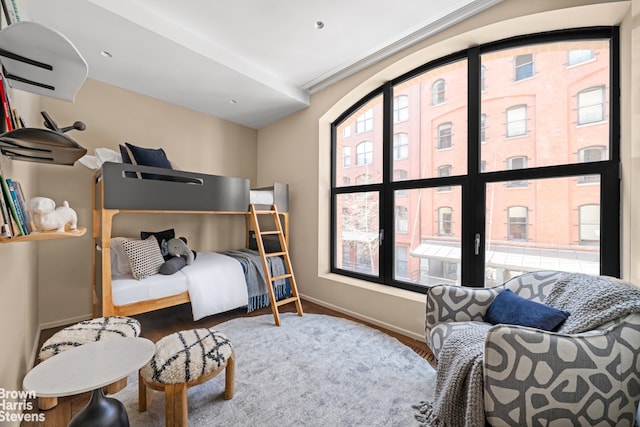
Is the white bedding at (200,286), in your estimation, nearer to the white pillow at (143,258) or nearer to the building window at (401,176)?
the white pillow at (143,258)

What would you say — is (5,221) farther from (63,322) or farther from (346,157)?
(346,157)

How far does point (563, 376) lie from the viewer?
3.19ft

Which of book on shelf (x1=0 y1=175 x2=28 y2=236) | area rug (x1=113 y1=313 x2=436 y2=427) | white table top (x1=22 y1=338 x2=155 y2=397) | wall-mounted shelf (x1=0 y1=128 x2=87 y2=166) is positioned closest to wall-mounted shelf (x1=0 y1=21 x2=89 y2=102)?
wall-mounted shelf (x1=0 y1=128 x2=87 y2=166)

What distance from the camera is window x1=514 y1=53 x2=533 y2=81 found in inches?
80.2

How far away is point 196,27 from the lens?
7.20 ft

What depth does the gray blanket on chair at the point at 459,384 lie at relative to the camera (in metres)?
1.10

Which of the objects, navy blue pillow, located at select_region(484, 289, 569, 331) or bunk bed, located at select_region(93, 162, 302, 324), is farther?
bunk bed, located at select_region(93, 162, 302, 324)

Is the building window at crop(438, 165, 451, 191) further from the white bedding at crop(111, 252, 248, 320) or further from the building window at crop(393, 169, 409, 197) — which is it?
the white bedding at crop(111, 252, 248, 320)

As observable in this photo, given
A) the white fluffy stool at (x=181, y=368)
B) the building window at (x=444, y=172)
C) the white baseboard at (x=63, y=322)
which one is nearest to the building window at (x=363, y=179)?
the building window at (x=444, y=172)

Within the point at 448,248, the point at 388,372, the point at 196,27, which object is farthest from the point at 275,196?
the point at 388,372

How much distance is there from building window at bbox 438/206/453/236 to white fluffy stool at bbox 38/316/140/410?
2560 millimetres

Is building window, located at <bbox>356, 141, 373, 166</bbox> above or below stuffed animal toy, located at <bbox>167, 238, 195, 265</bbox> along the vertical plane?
above

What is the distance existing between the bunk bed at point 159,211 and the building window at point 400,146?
1.60 m

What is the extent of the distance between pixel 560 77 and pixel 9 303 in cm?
371
